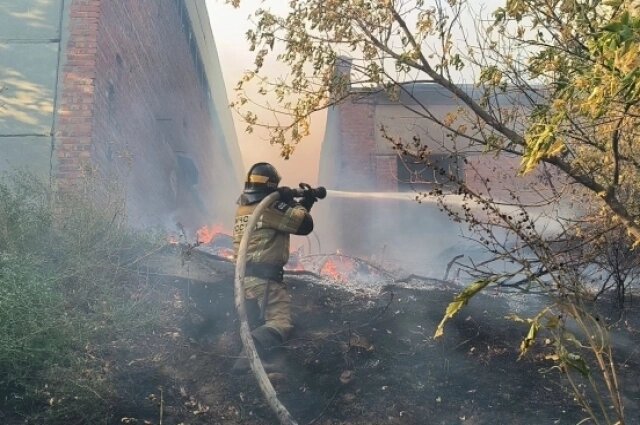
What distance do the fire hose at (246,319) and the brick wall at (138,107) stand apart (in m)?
1.90

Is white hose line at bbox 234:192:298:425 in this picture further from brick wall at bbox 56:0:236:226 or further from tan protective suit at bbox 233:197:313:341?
brick wall at bbox 56:0:236:226

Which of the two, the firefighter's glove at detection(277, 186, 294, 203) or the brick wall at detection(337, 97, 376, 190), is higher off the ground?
the brick wall at detection(337, 97, 376, 190)

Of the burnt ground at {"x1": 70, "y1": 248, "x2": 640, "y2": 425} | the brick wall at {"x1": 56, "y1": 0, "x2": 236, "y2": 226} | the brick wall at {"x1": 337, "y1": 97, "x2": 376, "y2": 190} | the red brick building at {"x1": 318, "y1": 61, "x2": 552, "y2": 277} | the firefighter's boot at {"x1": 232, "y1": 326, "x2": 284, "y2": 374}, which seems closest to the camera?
the burnt ground at {"x1": 70, "y1": 248, "x2": 640, "y2": 425}

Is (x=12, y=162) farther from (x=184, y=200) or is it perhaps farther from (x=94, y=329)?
(x=184, y=200)

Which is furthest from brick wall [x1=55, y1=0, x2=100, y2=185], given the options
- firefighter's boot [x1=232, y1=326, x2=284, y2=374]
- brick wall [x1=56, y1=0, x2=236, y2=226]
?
firefighter's boot [x1=232, y1=326, x2=284, y2=374]

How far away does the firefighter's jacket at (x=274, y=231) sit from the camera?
5.81 m

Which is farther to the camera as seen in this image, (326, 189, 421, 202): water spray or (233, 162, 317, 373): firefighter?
(326, 189, 421, 202): water spray

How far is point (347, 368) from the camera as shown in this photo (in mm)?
5316

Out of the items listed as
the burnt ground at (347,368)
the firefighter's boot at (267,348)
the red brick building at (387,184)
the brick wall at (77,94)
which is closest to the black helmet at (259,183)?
the burnt ground at (347,368)

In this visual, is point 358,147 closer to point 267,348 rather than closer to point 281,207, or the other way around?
point 281,207

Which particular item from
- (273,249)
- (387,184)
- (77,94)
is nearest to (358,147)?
(387,184)

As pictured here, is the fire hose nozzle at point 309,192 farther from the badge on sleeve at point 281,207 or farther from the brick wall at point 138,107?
the brick wall at point 138,107

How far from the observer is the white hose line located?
14.4ft

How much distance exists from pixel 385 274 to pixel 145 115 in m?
4.93
